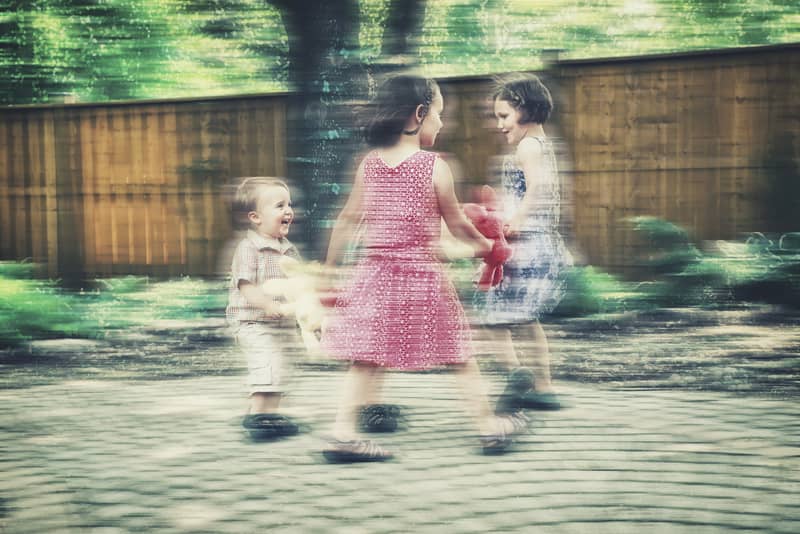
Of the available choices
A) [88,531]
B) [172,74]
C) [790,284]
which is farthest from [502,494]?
[172,74]

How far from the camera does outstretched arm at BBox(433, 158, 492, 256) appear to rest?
4.65m

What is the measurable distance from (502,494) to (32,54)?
19.8ft

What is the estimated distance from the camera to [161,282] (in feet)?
36.3

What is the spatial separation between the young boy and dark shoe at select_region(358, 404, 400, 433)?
387 mm

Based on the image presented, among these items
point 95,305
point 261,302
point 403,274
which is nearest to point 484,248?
point 403,274

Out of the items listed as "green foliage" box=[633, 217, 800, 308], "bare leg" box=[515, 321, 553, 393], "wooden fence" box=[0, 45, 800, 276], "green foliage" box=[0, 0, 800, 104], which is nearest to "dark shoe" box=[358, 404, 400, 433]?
"bare leg" box=[515, 321, 553, 393]

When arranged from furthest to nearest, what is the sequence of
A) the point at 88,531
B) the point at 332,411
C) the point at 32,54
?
the point at 32,54
the point at 332,411
the point at 88,531

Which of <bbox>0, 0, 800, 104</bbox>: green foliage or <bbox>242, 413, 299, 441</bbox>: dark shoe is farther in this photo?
<bbox>0, 0, 800, 104</bbox>: green foliage

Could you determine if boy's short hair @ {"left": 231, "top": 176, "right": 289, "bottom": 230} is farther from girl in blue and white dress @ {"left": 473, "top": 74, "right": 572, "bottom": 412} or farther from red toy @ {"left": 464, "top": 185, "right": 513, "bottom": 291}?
girl in blue and white dress @ {"left": 473, "top": 74, "right": 572, "bottom": 412}

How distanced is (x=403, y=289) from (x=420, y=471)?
0.81 metres

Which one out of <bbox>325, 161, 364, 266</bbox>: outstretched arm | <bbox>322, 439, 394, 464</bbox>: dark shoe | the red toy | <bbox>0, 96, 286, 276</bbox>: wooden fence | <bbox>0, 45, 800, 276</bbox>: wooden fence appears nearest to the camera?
<bbox>322, 439, 394, 464</bbox>: dark shoe

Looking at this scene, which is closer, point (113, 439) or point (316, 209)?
point (113, 439)

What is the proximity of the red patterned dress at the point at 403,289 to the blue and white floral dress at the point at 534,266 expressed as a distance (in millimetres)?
632

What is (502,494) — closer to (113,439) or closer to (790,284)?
(113,439)
